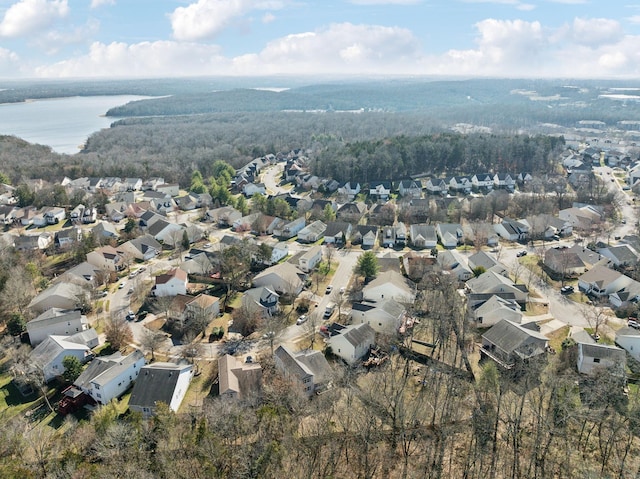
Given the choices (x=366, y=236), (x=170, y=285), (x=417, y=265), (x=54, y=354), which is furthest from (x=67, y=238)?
(x=417, y=265)

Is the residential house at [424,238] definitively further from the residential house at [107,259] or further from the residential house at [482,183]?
the residential house at [107,259]

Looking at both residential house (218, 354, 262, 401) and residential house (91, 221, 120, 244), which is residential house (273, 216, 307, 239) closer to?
residential house (91, 221, 120, 244)

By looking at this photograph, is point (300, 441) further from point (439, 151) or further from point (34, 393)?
point (439, 151)

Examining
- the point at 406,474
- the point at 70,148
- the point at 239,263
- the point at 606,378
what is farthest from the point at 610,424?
the point at 70,148

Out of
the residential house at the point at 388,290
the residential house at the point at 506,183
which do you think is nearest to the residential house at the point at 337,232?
the residential house at the point at 388,290

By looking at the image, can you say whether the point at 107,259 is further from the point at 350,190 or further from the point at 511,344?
the point at 350,190

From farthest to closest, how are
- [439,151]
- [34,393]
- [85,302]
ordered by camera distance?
1. [439,151]
2. [85,302]
3. [34,393]
